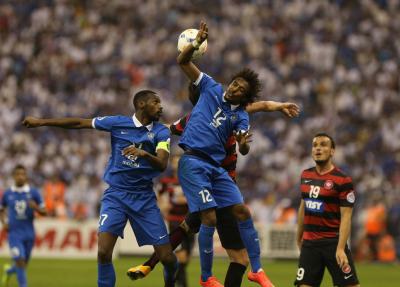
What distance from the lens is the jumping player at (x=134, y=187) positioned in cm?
1236

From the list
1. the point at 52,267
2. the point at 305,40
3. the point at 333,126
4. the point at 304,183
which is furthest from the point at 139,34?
the point at 304,183

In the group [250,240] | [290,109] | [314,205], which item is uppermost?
[290,109]

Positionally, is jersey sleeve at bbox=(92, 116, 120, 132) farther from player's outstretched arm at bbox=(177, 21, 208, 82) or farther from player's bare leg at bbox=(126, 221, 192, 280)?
player's bare leg at bbox=(126, 221, 192, 280)

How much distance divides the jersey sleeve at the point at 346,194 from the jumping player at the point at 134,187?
2.03m

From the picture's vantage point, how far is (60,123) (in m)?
12.1

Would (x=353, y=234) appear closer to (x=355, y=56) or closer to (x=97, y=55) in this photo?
(x=355, y=56)

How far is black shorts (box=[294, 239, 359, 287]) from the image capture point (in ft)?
39.4

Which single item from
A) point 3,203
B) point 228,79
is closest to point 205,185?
point 3,203

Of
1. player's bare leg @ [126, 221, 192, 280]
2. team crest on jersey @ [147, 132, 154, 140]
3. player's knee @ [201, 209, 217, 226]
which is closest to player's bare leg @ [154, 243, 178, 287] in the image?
player's bare leg @ [126, 221, 192, 280]

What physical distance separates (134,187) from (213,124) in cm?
118

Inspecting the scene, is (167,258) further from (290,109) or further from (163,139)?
(290,109)

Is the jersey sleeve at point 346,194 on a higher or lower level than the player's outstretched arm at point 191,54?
lower

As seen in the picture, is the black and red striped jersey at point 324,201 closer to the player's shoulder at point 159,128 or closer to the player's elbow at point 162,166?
the player's elbow at point 162,166

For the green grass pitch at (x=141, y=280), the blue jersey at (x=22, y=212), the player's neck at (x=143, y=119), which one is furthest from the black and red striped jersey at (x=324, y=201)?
the blue jersey at (x=22, y=212)
